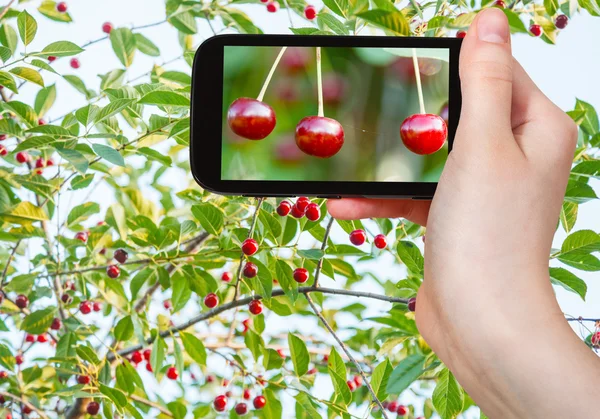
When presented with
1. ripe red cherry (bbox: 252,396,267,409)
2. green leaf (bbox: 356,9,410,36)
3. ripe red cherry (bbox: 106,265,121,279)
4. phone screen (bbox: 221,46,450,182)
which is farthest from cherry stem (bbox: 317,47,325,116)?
ripe red cherry (bbox: 252,396,267,409)

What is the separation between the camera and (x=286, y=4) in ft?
5.91

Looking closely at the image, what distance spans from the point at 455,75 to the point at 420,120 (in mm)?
89

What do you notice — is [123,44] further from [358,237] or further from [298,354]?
[298,354]

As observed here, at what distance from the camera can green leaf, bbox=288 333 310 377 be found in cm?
162

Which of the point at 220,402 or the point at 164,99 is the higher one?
the point at 164,99

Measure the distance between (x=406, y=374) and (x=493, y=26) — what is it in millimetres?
804

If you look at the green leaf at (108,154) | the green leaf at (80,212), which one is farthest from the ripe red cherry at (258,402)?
the green leaf at (108,154)

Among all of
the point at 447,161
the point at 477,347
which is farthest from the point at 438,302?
the point at 447,161

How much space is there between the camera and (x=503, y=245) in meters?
0.93

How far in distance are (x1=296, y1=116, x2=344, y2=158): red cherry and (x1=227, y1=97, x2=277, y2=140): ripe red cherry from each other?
0.21ft

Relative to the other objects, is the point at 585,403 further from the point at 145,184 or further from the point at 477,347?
the point at 145,184

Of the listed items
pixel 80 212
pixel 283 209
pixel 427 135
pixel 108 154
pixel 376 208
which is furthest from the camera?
pixel 80 212

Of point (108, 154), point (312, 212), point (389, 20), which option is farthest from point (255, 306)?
point (389, 20)

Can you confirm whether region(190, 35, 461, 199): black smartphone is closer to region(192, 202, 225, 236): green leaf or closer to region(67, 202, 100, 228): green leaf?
region(192, 202, 225, 236): green leaf
